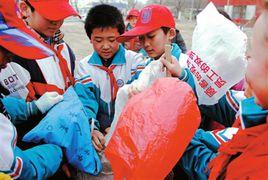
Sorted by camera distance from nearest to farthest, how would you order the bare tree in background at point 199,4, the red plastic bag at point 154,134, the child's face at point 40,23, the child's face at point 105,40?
the red plastic bag at point 154,134, the child's face at point 40,23, the child's face at point 105,40, the bare tree in background at point 199,4

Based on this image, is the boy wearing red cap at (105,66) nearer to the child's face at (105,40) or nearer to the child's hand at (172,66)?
the child's face at (105,40)

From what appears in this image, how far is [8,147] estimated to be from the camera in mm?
1239

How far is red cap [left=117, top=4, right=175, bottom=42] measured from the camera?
2031 millimetres

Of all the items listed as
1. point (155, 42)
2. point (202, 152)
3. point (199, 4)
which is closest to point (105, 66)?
point (155, 42)

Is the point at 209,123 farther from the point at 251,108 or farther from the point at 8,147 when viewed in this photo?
the point at 8,147

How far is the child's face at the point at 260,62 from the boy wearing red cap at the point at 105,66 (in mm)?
1534

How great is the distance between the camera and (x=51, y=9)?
2055mm

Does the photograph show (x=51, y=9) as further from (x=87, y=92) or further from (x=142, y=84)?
(x=142, y=84)

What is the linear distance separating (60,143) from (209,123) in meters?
0.72

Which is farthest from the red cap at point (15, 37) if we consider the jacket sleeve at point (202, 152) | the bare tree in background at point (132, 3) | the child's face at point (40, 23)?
the bare tree in background at point (132, 3)

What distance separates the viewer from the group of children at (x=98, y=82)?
844mm

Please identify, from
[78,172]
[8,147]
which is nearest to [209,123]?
[78,172]

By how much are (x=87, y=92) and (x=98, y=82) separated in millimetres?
132

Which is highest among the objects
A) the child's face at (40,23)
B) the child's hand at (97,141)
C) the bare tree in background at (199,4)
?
the child's face at (40,23)
